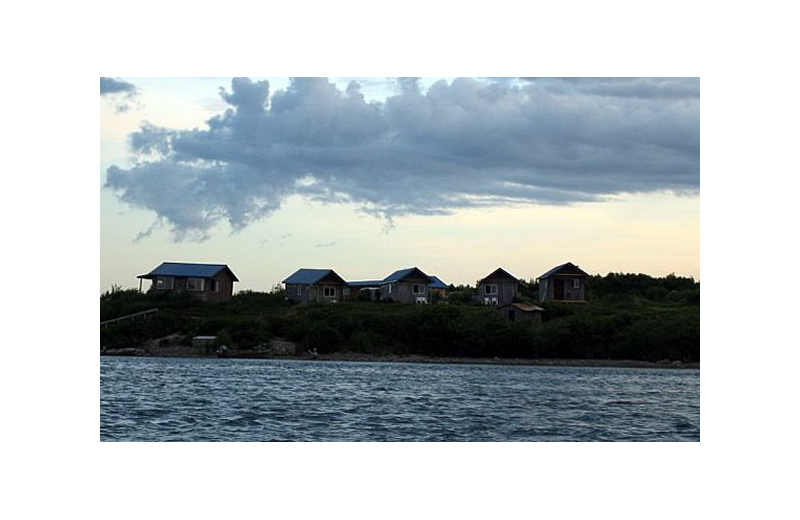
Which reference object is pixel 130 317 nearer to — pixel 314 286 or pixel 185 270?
pixel 185 270

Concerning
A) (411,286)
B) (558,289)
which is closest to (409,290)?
(411,286)

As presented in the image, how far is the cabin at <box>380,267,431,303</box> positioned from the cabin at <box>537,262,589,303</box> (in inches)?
Answer: 231

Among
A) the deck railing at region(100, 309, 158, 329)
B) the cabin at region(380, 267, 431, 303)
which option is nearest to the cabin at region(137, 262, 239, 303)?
the deck railing at region(100, 309, 158, 329)

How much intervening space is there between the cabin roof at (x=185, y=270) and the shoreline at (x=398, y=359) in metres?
3.75

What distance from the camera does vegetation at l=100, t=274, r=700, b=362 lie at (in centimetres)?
4097

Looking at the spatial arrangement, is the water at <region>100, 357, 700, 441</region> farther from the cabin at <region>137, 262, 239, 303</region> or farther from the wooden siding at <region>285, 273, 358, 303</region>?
the wooden siding at <region>285, 273, 358, 303</region>

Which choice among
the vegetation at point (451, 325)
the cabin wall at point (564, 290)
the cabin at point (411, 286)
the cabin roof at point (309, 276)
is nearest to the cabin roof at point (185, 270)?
the vegetation at point (451, 325)

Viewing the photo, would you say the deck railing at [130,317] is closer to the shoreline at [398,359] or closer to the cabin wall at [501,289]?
the shoreline at [398,359]

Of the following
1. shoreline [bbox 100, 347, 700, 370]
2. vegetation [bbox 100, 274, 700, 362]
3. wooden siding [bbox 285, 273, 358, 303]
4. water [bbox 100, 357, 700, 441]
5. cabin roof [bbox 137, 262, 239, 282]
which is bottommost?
water [bbox 100, 357, 700, 441]

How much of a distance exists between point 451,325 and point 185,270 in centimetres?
1341
